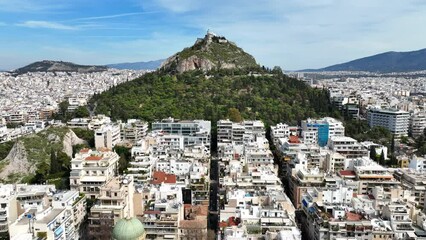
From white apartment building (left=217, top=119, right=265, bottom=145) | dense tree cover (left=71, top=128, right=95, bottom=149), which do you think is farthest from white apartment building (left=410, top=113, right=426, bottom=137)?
dense tree cover (left=71, top=128, right=95, bottom=149)

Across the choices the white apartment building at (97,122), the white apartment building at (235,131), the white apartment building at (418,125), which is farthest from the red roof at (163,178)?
the white apartment building at (418,125)

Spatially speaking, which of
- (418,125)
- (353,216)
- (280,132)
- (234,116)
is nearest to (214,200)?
(353,216)

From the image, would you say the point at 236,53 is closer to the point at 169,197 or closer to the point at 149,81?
the point at 149,81

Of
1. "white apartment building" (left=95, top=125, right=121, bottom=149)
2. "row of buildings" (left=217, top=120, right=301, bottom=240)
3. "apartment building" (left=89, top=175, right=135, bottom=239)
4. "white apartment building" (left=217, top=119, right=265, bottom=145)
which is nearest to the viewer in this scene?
"row of buildings" (left=217, top=120, right=301, bottom=240)

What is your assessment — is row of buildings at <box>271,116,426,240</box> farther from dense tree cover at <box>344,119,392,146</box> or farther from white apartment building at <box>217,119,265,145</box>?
dense tree cover at <box>344,119,392,146</box>

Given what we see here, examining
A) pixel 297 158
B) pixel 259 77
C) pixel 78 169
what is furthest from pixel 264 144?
pixel 259 77

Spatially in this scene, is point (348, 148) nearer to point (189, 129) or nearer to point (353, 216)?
point (189, 129)

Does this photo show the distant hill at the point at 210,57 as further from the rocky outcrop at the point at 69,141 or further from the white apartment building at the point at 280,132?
the rocky outcrop at the point at 69,141
